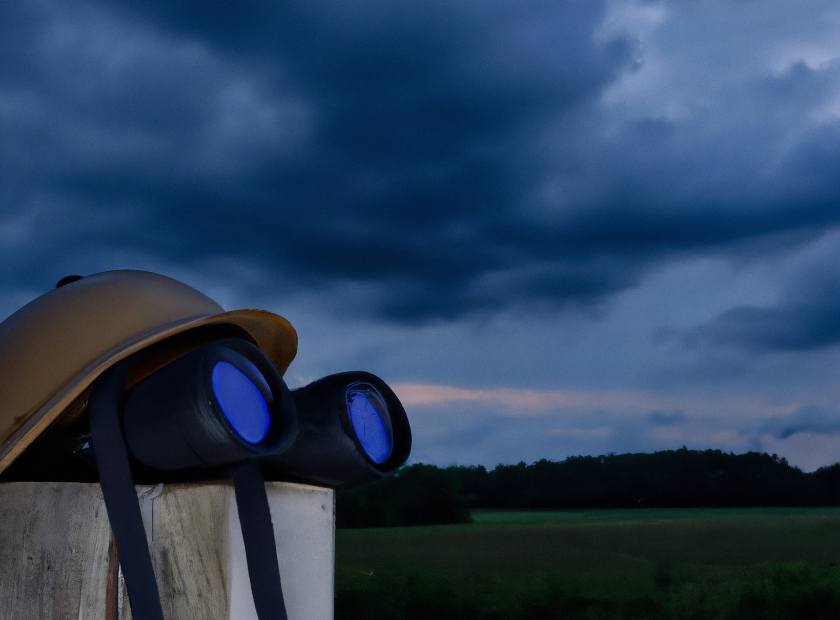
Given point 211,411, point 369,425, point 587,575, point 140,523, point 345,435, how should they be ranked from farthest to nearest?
point 587,575 < point 369,425 < point 345,435 < point 140,523 < point 211,411

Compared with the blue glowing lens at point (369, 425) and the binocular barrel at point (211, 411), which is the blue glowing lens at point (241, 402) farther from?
the blue glowing lens at point (369, 425)

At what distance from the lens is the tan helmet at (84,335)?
1.95 metres

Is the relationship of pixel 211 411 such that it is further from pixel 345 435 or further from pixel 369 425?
pixel 369 425

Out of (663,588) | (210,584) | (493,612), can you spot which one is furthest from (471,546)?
(210,584)

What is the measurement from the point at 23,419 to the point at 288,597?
84 centimetres

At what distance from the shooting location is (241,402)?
1.73 metres

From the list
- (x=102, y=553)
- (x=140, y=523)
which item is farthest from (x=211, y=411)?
(x=102, y=553)

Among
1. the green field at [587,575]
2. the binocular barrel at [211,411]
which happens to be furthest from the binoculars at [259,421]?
the green field at [587,575]

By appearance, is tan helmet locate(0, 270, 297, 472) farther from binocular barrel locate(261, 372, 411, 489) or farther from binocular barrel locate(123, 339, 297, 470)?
binocular barrel locate(261, 372, 411, 489)

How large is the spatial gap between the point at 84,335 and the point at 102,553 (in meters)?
0.60

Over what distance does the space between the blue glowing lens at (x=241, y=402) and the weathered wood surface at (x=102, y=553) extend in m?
0.17

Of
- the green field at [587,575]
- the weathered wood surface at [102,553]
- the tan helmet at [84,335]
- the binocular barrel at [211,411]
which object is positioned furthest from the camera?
the green field at [587,575]

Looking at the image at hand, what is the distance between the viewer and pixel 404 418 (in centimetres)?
209

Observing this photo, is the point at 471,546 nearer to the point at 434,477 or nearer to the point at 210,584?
the point at 434,477
